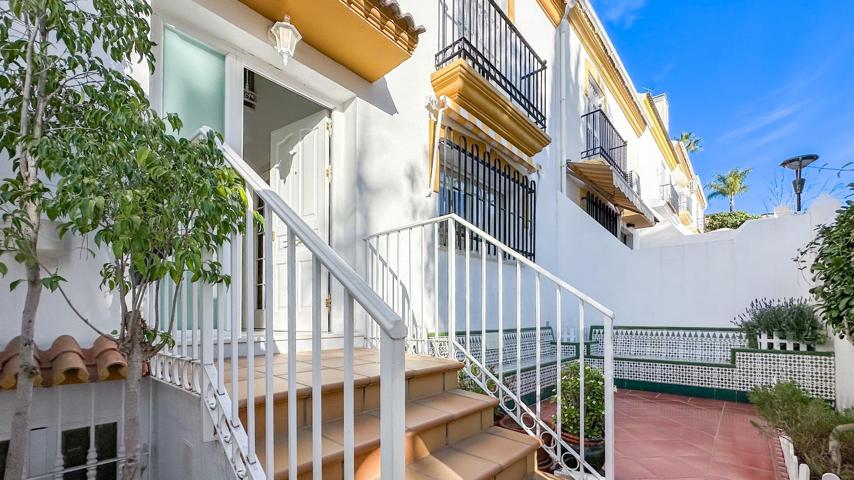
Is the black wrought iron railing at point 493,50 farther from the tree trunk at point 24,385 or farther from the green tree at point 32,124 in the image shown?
the tree trunk at point 24,385

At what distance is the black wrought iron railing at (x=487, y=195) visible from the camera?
498 cm

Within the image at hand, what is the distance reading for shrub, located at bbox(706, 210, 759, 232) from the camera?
62.6 feet

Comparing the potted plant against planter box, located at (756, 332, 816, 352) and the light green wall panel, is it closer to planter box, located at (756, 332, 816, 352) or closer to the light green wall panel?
the light green wall panel

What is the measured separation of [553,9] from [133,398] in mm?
8263

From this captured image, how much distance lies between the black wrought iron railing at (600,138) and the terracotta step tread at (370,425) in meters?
7.09

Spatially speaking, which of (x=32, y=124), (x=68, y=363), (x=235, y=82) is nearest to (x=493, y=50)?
(x=235, y=82)

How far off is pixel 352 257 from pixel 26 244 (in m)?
2.46

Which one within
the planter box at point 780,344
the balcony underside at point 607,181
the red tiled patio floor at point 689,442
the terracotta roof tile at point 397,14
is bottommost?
the red tiled patio floor at point 689,442

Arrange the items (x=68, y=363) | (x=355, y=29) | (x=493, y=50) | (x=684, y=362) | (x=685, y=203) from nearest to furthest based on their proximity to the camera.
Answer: (x=68, y=363) < (x=355, y=29) < (x=493, y=50) < (x=684, y=362) < (x=685, y=203)

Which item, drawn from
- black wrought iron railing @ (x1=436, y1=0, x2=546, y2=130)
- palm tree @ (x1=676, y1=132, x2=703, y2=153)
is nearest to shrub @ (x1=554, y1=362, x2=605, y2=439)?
black wrought iron railing @ (x1=436, y1=0, x2=546, y2=130)

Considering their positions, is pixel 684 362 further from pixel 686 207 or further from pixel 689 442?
pixel 686 207

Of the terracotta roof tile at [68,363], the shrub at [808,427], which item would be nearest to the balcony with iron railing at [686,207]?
the shrub at [808,427]

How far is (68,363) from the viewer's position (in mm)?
1685

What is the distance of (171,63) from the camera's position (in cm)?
279
